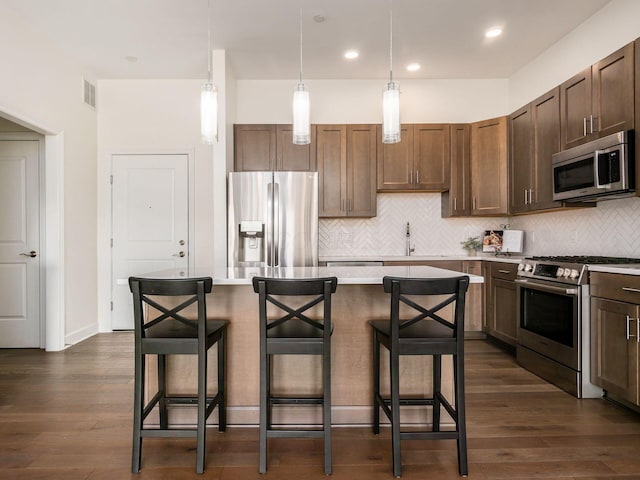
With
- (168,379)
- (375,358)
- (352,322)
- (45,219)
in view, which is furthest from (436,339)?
(45,219)

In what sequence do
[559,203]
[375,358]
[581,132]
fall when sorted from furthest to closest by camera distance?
[559,203]
[581,132]
[375,358]

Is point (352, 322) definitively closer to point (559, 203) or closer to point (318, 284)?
point (318, 284)

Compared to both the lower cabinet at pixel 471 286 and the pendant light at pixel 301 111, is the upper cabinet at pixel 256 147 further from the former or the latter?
the pendant light at pixel 301 111

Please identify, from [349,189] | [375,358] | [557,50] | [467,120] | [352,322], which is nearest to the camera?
[375,358]

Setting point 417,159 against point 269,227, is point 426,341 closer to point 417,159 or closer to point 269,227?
point 269,227

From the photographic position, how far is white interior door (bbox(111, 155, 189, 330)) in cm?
470

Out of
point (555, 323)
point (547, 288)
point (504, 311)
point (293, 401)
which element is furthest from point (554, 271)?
point (293, 401)

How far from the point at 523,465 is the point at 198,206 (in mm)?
4074

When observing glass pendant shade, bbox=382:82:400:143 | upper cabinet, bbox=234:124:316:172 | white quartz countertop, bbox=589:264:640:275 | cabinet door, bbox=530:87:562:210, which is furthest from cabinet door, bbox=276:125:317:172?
white quartz countertop, bbox=589:264:640:275

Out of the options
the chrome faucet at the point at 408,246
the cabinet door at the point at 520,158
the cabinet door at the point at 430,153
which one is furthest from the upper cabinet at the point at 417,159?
the cabinet door at the point at 520,158

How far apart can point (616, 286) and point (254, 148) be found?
360cm

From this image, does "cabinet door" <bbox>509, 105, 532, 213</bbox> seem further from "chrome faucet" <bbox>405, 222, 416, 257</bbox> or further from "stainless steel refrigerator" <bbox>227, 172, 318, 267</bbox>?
"stainless steel refrigerator" <bbox>227, 172, 318, 267</bbox>

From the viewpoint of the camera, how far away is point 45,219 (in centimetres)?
405

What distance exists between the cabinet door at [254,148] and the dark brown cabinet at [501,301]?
2.74m
